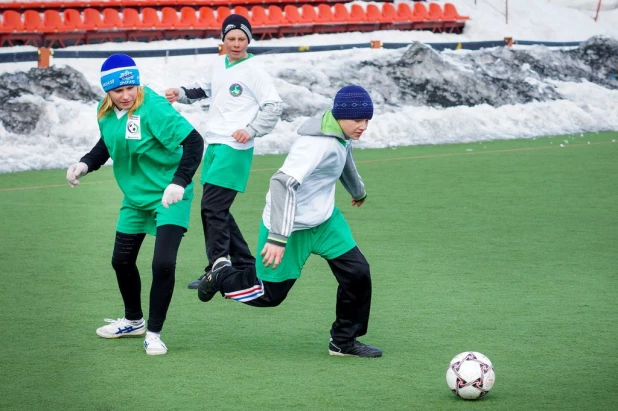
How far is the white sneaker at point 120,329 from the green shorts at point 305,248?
109 centimetres

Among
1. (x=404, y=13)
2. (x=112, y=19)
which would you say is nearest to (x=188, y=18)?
(x=112, y=19)

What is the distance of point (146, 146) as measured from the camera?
20.8 feet

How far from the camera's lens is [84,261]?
9.28 metres

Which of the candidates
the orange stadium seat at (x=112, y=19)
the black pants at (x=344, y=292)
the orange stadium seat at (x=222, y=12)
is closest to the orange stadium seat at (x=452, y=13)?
the orange stadium seat at (x=222, y=12)

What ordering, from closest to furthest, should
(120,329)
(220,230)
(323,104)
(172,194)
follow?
(172,194) < (120,329) < (220,230) < (323,104)

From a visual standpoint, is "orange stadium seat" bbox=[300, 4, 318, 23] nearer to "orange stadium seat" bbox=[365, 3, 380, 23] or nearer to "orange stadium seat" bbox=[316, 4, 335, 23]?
"orange stadium seat" bbox=[316, 4, 335, 23]

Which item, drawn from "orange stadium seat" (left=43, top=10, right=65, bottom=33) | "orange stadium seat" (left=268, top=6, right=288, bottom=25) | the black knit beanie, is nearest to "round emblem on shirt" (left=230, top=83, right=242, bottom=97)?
the black knit beanie

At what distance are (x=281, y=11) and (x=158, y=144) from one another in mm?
21170

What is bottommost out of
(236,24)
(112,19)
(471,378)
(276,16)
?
(471,378)

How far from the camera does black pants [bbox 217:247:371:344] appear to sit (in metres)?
6.12

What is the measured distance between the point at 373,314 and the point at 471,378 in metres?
2.02

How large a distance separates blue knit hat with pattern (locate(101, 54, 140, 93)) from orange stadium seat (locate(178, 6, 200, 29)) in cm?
1959

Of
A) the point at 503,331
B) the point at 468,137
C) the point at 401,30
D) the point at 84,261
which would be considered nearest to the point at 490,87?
the point at 468,137

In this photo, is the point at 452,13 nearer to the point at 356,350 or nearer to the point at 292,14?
the point at 292,14
